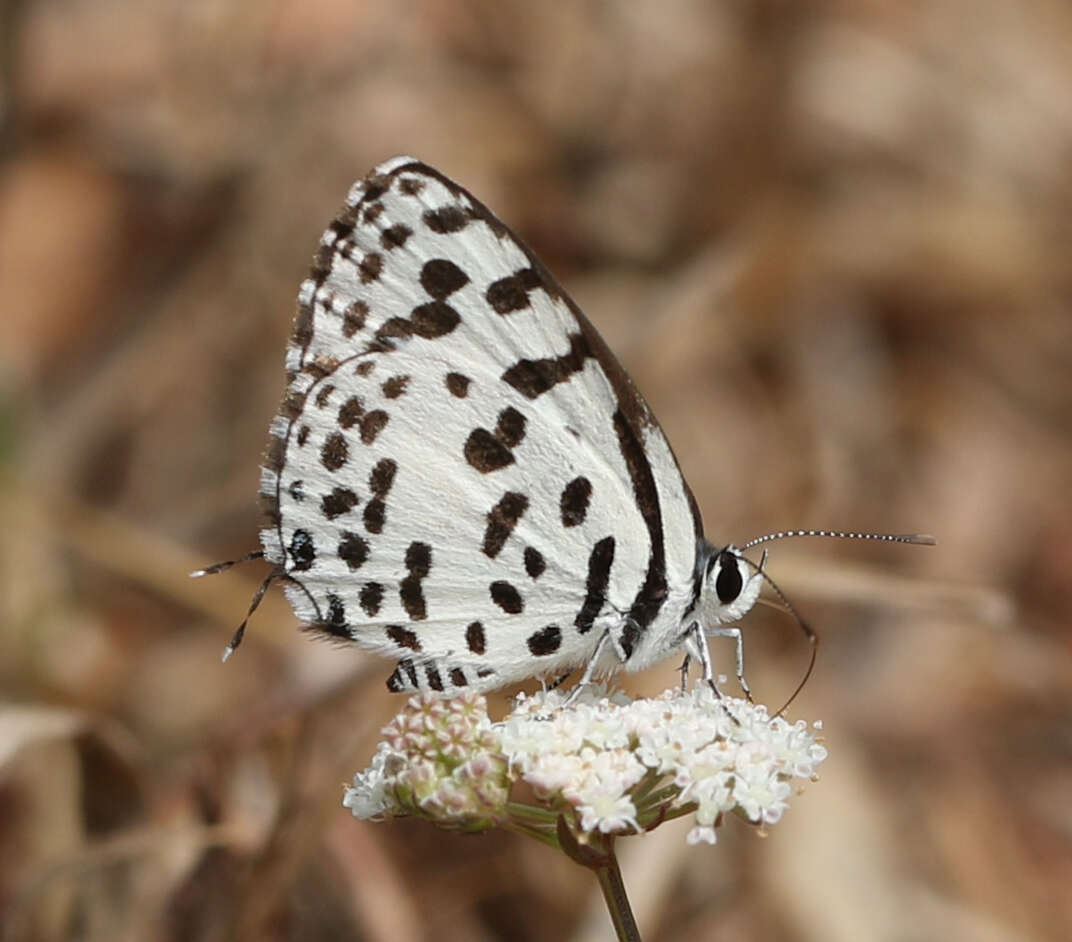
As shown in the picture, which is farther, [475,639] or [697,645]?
[697,645]

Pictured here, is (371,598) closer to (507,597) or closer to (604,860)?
(507,597)

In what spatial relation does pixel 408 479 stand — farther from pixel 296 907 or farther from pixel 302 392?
pixel 296 907

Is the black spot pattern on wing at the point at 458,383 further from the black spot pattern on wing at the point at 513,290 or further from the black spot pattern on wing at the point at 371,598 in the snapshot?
the black spot pattern on wing at the point at 371,598

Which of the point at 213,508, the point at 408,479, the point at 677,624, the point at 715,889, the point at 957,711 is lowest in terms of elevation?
the point at 957,711

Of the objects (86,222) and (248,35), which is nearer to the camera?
(248,35)

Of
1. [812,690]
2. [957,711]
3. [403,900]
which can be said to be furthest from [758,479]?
[403,900]

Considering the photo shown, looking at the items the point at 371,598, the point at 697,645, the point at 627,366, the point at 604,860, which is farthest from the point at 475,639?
the point at 627,366

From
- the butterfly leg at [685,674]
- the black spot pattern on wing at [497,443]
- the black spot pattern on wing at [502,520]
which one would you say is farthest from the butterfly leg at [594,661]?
the black spot pattern on wing at [497,443]
